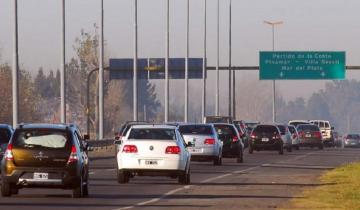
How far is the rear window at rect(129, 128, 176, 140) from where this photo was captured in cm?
3378

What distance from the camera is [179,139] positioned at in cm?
3391

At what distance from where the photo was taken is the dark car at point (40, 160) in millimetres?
26906

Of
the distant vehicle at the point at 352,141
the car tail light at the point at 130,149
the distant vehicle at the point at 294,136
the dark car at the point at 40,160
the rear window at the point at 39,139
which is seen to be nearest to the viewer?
the dark car at the point at 40,160

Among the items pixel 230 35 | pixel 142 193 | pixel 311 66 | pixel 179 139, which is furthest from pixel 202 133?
pixel 230 35

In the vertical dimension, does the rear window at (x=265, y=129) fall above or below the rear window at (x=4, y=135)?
below

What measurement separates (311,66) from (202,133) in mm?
46928

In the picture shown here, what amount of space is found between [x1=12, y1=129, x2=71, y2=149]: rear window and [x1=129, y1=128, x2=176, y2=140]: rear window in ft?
22.4

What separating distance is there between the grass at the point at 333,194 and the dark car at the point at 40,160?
4.57 m

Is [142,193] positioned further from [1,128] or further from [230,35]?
[230,35]

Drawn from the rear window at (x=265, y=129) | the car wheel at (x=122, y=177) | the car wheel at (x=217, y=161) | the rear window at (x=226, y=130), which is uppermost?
the rear window at (x=226, y=130)

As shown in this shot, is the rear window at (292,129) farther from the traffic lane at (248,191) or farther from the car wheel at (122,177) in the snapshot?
the car wheel at (122,177)

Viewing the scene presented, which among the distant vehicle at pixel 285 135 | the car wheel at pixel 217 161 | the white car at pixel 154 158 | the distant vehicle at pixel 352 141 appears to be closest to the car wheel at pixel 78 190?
the white car at pixel 154 158

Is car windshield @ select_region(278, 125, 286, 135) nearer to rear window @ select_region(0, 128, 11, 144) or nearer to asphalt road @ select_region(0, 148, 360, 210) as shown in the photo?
asphalt road @ select_region(0, 148, 360, 210)

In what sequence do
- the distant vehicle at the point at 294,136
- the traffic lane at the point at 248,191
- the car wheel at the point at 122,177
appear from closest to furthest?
the traffic lane at the point at 248,191 → the car wheel at the point at 122,177 → the distant vehicle at the point at 294,136
